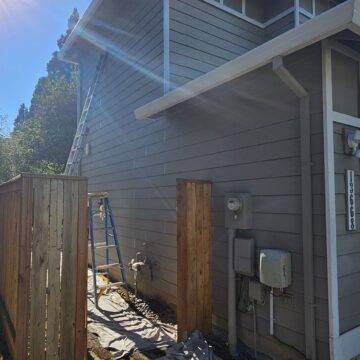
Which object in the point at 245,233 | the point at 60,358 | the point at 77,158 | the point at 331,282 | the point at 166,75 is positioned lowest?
the point at 60,358

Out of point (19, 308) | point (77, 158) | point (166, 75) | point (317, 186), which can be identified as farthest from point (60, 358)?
point (77, 158)

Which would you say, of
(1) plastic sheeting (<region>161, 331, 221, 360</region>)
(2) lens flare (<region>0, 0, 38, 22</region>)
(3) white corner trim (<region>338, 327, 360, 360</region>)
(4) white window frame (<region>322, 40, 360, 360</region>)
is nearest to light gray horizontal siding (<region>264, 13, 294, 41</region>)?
A: (4) white window frame (<region>322, 40, 360, 360</region>)

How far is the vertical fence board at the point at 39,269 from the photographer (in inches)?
105

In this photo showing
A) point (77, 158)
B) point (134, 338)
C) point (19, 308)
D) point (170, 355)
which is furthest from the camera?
point (77, 158)

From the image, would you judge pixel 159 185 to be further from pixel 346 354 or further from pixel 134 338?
pixel 346 354

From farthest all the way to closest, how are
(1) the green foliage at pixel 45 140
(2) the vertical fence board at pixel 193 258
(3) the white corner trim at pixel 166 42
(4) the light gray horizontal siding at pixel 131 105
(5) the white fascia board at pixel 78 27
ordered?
(1) the green foliage at pixel 45 140, (5) the white fascia board at pixel 78 27, (4) the light gray horizontal siding at pixel 131 105, (3) the white corner trim at pixel 166 42, (2) the vertical fence board at pixel 193 258

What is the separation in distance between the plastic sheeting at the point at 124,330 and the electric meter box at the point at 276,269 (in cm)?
146

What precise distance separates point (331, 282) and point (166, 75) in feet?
12.0

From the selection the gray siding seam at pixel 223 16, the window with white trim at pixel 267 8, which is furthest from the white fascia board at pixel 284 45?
the window with white trim at pixel 267 8

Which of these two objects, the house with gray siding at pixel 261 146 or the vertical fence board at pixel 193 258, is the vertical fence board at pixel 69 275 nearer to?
the vertical fence board at pixel 193 258

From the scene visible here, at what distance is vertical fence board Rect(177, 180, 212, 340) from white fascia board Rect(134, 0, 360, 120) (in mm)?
1069

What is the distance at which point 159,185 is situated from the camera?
5.08 metres

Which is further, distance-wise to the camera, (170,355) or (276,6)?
(276,6)

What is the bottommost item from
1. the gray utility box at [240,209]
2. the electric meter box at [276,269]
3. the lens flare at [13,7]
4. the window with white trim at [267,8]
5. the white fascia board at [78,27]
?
the electric meter box at [276,269]
